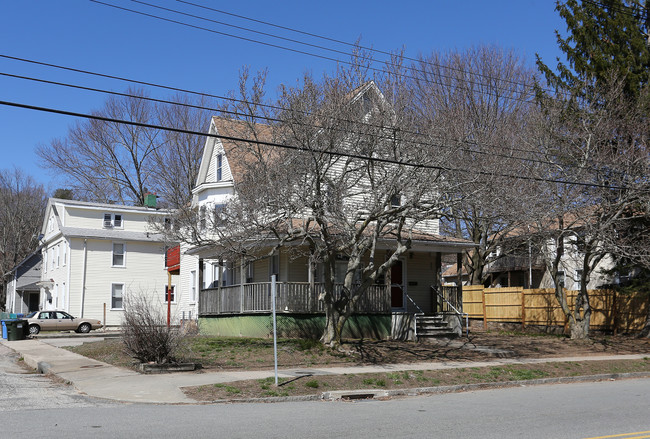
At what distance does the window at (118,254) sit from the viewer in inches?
1724

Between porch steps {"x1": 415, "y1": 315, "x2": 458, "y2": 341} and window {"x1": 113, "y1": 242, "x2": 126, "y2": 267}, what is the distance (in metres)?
25.1

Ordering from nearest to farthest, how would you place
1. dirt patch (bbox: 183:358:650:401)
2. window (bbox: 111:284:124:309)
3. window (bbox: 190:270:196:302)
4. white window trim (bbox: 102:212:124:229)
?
dirt patch (bbox: 183:358:650:401) < window (bbox: 190:270:196:302) < window (bbox: 111:284:124:309) < white window trim (bbox: 102:212:124:229)

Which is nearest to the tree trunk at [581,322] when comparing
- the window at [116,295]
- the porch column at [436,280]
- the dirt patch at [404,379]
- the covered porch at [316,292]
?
the covered porch at [316,292]

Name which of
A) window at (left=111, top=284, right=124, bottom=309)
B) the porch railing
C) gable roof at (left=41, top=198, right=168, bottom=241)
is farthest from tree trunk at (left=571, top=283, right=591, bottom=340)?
window at (left=111, top=284, right=124, bottom=309)

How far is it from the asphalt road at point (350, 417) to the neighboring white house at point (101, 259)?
29.2 m

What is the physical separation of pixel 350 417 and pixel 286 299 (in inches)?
488

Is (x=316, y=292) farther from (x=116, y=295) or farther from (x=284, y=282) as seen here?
(x=116, y=295)

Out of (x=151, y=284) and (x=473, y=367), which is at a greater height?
(x=151, y=284)

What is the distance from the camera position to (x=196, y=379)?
1493 cm

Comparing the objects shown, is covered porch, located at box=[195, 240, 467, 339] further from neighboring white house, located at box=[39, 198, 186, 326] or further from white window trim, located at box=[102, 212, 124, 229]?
white window trim, located at box=[102, 212, 124, 229]

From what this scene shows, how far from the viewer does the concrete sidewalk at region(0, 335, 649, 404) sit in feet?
43.3

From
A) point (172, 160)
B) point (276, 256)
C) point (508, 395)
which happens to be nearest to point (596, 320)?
point (276, 256)

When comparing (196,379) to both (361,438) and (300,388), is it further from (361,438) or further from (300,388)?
(361,438)

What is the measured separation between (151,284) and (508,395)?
3411cm
